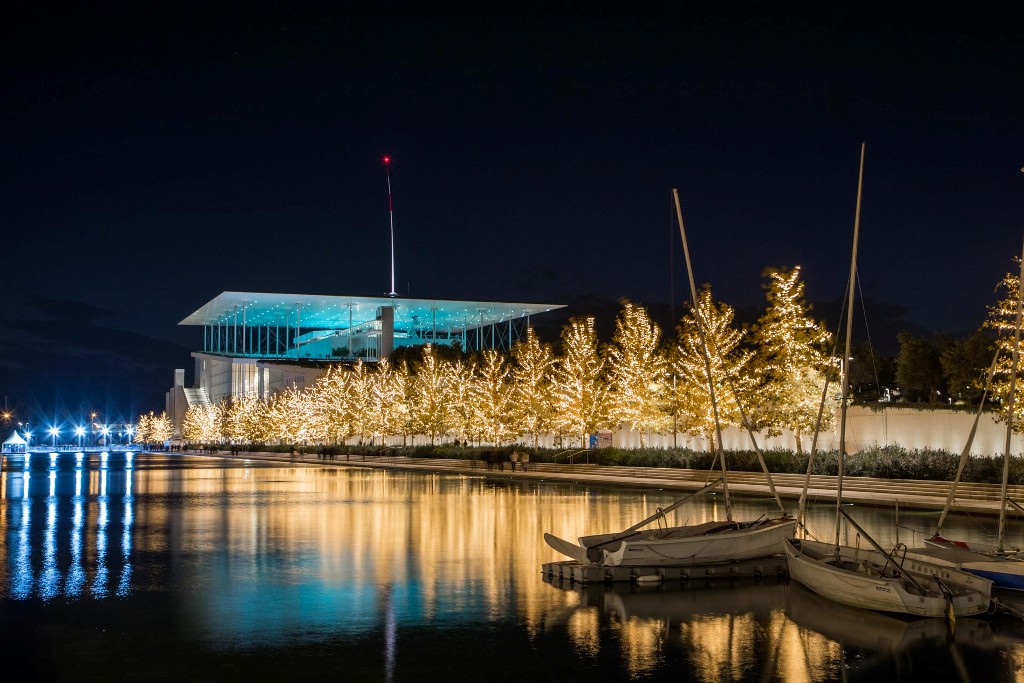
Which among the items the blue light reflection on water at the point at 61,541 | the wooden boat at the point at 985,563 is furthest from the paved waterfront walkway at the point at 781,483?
the blue light reflection on water at the point at 61,541

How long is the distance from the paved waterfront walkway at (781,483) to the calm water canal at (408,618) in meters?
4.52

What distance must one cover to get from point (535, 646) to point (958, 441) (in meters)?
28.4

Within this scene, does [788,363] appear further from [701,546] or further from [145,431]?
[145,431]

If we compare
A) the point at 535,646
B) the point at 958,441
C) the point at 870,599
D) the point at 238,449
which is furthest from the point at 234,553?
the point at 238,449

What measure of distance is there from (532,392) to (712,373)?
16.7 m

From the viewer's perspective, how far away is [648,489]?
127 feet

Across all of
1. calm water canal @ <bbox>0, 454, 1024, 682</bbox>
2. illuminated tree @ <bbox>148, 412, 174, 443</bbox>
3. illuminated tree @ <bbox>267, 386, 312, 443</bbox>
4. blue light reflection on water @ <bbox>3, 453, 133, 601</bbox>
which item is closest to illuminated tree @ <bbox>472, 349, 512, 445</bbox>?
blue light reflection on water @ <bbox>3, 453, 133, 601</bbox>

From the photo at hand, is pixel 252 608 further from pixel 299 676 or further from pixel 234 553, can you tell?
pixel 234 553

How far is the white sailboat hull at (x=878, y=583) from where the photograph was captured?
13344 mm

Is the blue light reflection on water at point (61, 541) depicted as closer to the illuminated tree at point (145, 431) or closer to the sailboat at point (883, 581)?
the sailboat at point (883, 581)

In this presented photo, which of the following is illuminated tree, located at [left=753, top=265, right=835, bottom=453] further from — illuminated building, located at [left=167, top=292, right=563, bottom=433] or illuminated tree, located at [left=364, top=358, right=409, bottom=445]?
illuminated building, located at [left=167, top=292, right=563, bottom=433]

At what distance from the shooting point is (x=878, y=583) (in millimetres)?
13664

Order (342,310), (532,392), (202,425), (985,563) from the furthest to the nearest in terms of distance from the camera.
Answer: (202,425) → (342,310) → (532,392) → (985,563)

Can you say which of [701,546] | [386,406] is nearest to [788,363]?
[701,546]
